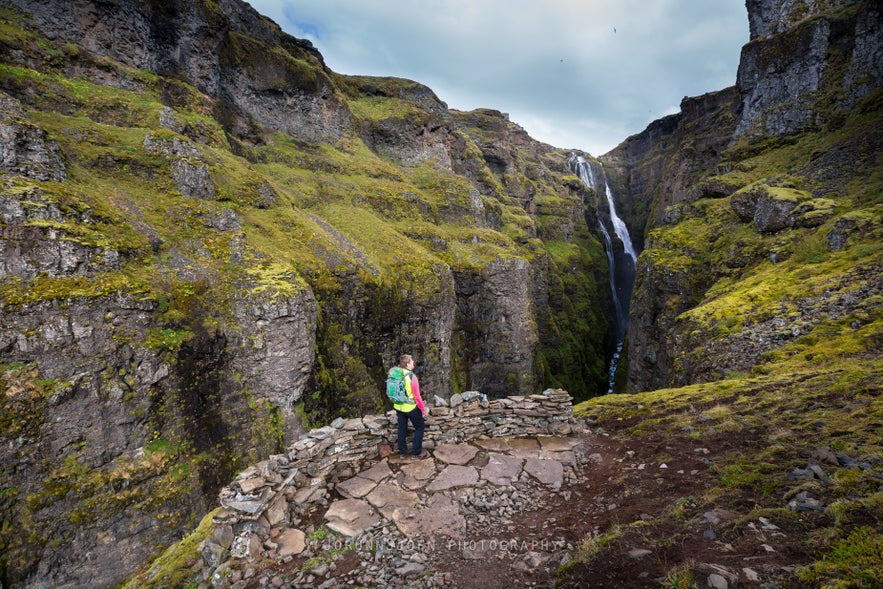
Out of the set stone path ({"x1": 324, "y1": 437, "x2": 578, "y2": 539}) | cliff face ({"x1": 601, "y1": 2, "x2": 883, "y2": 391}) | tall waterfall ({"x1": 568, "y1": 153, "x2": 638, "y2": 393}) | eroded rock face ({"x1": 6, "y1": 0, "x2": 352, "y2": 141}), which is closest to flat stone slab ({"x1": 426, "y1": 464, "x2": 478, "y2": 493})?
stone path ({"x1": 324, "y1": 437, "x2": 578, "y2": 539})

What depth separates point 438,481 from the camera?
26.3 feet

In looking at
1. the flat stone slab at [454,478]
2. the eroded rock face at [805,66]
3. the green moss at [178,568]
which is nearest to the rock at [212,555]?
the green moss at [178,568]

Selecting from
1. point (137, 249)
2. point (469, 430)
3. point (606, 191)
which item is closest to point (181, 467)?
point (137, 249)

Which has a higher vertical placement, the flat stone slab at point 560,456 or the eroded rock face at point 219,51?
the eroded rock face at point 219,51

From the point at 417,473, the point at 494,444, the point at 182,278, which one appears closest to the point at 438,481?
the point at 417,473

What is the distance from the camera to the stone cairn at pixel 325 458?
6.39m

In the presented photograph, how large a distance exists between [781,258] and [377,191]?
3080cm

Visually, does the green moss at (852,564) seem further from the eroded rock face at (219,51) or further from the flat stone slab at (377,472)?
the eroded rock face at (219,51)

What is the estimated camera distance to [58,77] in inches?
776

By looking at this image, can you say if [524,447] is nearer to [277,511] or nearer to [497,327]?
[277,511]

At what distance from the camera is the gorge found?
6957 mm

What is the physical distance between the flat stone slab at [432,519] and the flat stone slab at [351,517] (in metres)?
0.51

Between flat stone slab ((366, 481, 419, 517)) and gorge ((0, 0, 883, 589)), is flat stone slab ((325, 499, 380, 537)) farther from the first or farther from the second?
gorge ((0, 0, 883, 589))

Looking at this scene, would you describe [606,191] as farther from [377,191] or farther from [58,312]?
[58,312]
